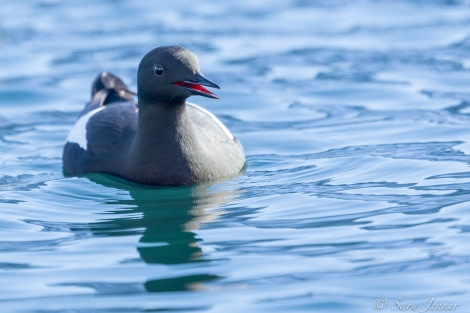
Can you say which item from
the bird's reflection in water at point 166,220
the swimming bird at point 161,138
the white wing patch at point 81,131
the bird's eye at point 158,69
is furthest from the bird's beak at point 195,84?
the white wing patch at point 81,131

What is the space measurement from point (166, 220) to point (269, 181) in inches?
48.5

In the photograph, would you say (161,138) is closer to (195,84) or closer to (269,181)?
(195,84)

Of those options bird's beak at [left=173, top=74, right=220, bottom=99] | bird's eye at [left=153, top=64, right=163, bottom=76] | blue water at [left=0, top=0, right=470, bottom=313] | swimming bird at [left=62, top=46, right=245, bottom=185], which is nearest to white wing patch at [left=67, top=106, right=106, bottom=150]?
swimming bird at [left=62, top=46, right=245, bottom=185]

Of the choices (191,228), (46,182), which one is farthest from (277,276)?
(46,182)

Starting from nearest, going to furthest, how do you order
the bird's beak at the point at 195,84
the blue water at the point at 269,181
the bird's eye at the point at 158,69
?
the blue water at the point at 269,181, the bird's beak at the point at 195,84, the bird's eye at the point at 158,69

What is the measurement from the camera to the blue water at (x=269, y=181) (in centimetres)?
607

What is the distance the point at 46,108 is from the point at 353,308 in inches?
254

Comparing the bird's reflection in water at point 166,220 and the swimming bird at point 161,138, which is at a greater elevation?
the swimming bird at point 161,138

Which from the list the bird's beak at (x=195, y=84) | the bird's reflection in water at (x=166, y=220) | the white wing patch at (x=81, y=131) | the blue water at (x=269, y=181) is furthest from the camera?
the white wing patch at (x=81, y=131)

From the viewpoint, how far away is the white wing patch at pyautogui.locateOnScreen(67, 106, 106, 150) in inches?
346

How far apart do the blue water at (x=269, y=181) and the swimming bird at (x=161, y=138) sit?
14 cm

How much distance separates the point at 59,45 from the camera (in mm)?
14281

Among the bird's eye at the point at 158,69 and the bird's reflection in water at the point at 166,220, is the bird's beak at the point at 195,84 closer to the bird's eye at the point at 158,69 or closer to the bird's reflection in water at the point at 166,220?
the bird's eye at the point at 158,69

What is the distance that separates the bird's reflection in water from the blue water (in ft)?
0.06
